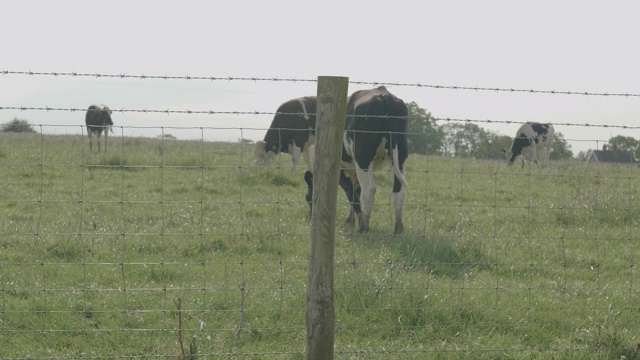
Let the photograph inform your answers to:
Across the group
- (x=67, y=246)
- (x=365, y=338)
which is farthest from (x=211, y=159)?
(x=365, y=338)

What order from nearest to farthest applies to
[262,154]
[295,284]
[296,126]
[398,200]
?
[295,284] → [398,200] → [296,126] → [262,154]

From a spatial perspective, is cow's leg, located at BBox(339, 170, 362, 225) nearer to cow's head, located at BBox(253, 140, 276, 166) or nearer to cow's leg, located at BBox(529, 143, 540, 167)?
cow's head, located at BBox(253, 140, 276, 166)

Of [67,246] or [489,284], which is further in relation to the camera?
[67,246]

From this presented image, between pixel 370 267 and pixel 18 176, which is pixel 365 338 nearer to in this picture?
pixel 370 267

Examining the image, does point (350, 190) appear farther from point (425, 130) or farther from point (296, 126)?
point (425, 130)

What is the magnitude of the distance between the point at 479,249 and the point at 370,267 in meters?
1.98

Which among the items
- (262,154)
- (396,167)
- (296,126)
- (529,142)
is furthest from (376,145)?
(529,142)

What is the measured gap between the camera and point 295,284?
25.4 ft

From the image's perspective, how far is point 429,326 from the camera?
21.6 feet

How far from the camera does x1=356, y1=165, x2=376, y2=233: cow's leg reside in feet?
37.4

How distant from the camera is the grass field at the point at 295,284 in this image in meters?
6.29

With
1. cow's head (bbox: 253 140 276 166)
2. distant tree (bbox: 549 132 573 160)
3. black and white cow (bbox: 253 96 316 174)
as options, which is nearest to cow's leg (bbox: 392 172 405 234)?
distant tree (bbox: 549 132 573 160)

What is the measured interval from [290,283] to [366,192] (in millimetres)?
3783

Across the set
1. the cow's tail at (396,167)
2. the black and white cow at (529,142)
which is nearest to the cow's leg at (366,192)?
the cow's tail at (396,167)
